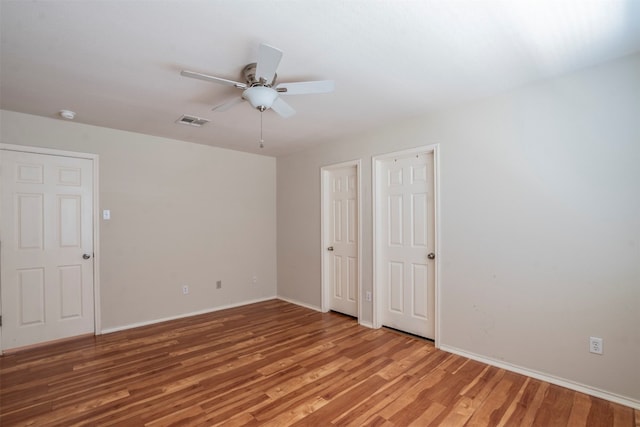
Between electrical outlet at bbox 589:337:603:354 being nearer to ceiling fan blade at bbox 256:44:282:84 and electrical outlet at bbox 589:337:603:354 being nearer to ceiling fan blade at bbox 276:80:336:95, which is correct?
ceiling fan blade at bbox 276:80:336:95

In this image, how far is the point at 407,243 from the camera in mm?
3477

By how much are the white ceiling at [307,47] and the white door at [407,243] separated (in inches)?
30.9

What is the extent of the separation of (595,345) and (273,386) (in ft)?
8.02

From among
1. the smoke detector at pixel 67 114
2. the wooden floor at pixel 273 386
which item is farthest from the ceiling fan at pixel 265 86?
the wooden floor at pixel 273 386

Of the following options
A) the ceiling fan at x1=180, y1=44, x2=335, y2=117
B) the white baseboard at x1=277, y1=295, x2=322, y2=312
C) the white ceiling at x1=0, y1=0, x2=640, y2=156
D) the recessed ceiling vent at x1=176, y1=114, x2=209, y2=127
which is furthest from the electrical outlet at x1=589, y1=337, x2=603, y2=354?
the recessed ceiling vent at x1=176, y1=114, x2=209, y2=127

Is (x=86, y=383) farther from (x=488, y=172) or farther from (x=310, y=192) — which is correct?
(x=488, y=172)

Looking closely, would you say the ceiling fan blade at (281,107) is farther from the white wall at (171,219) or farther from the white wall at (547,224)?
the white wall at (171,219)

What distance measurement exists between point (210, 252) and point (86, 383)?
2.18m

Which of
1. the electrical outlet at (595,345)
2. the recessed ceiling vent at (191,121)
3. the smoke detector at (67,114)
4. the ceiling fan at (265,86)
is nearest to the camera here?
the ceiling fan at (265,86)

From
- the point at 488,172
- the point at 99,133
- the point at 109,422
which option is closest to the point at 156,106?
the point at 99,133

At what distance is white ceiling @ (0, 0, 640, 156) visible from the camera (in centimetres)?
161

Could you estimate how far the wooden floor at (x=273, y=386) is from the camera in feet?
6.61

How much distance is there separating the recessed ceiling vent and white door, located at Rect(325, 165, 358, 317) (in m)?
1.85

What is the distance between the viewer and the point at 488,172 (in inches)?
109
